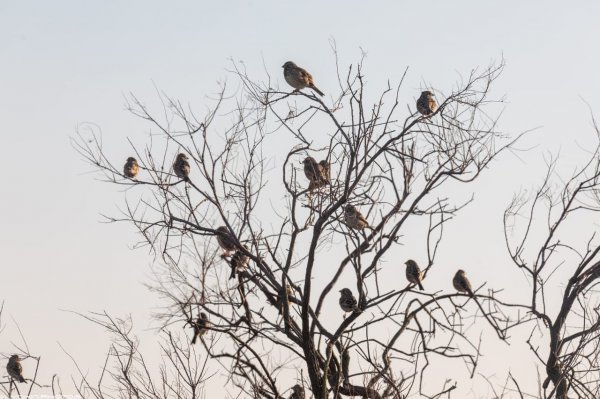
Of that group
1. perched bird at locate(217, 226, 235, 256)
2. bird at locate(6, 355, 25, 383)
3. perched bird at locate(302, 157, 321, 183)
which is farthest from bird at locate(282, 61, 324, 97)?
bird at locate(6, 355, 25, 383)

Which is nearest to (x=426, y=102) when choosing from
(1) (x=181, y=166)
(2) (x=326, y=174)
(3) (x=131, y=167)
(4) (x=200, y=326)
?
(2) (x=326, y=174)

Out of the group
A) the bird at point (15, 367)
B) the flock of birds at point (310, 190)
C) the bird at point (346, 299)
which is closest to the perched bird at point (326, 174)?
the flock of birds at point (310, 190)

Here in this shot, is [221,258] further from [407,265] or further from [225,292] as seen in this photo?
[407,265]

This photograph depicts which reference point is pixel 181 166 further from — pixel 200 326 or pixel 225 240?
pixel 200 326

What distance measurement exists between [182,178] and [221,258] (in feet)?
2.66

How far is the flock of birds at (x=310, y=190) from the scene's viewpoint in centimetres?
1012

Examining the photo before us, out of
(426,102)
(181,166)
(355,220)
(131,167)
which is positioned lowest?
(355,220)

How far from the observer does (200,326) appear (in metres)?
10.2

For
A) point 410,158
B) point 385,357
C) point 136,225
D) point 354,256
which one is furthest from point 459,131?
point 136,225

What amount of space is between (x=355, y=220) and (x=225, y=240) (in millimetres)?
1370

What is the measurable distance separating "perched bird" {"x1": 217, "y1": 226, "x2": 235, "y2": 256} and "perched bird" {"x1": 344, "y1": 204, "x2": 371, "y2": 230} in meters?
1.06

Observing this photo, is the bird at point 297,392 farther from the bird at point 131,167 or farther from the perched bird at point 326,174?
the bird at point 131,167

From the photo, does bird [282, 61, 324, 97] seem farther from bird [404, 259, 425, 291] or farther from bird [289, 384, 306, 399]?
bird [289, 384, 306, 399]

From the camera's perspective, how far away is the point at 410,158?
980 centimetres
